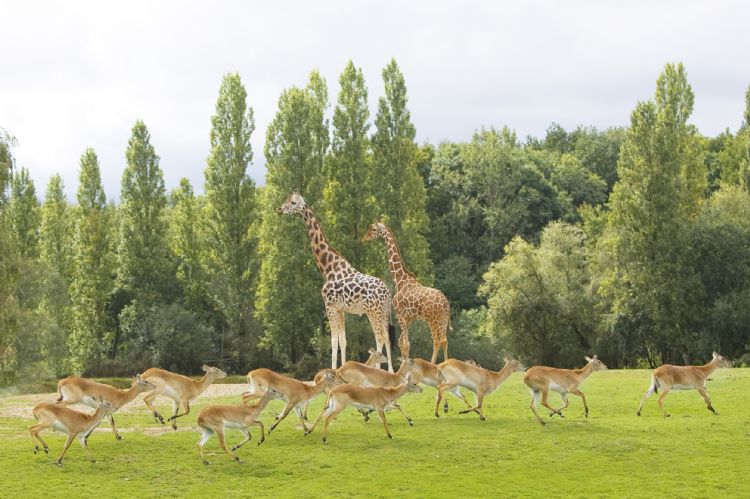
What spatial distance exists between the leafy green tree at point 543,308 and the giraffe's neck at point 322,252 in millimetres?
17303

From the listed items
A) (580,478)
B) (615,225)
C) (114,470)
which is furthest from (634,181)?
(114,470)

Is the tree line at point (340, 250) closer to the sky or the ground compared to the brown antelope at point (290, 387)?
closer to the sky

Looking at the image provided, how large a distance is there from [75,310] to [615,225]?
87.5 ft

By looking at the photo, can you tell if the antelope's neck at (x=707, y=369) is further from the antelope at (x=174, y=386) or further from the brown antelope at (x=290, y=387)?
the antelope at (x=174, y=386)

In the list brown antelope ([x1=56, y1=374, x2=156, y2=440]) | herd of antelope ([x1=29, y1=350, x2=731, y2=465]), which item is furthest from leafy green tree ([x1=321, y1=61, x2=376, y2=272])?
brown antelope ([x1=56, y1=374, x2=156, y2=440])

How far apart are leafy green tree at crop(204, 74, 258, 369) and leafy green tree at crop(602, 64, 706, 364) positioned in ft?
55.1

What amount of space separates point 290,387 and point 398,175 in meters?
27.3

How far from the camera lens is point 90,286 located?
157ft

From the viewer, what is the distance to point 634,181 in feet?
137

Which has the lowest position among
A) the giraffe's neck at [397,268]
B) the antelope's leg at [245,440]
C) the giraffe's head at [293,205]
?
the antelope's leg at [245,440]

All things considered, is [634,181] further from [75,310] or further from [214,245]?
[75,310]

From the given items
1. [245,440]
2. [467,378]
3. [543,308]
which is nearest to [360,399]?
[245,440]

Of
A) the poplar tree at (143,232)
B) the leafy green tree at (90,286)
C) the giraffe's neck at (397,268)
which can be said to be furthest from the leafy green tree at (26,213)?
the giraffe's neck at (397,268)

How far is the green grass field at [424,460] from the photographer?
14211 mm
